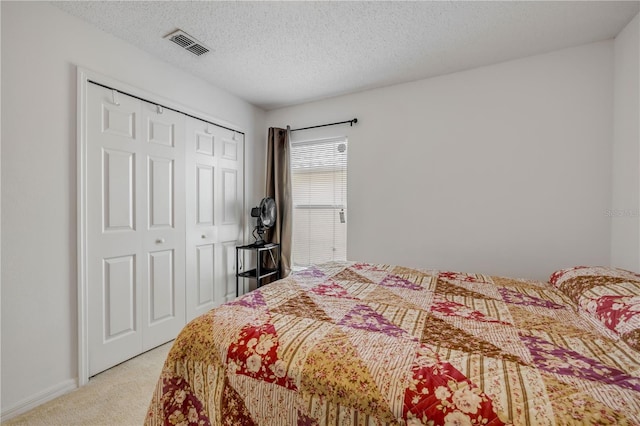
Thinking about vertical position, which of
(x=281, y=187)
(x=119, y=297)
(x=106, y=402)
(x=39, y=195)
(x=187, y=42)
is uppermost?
(x=187, y=42)

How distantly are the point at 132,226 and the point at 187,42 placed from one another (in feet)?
5.05

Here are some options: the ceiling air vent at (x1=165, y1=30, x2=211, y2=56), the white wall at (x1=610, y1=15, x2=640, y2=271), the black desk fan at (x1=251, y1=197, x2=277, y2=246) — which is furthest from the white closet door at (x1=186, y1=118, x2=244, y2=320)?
the white wall at (x1=610, y1=15, x2=640, y2=271)

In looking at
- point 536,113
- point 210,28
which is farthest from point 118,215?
point 536,113

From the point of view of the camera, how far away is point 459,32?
Answer: 2.13 metres

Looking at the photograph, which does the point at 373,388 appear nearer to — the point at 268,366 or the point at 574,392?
the point at 268,366

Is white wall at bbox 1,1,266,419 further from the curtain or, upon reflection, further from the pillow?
the pillow

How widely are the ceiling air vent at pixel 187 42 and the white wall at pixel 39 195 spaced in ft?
1.66

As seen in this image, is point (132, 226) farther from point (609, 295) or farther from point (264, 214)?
point (609, 295)

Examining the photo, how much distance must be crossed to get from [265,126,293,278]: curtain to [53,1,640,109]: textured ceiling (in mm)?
882

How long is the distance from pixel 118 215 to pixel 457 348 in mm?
2454

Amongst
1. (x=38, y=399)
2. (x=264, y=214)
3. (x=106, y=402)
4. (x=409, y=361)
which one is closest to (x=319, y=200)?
(x=264, y=214)

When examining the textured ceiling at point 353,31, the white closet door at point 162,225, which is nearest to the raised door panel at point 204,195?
the white closet door at point 162,225

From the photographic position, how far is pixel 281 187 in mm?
3578

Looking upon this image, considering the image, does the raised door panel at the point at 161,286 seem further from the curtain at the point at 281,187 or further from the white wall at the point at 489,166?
the white wall at the point at 489,166
